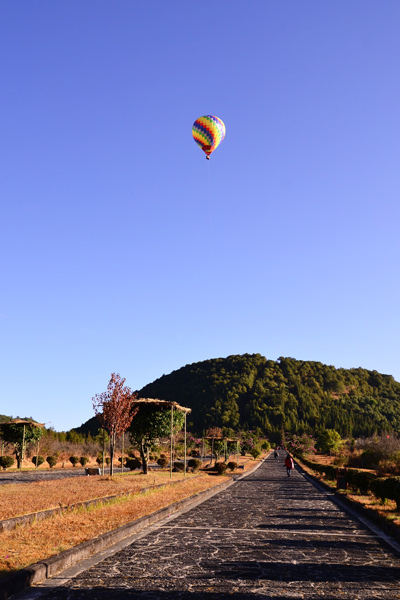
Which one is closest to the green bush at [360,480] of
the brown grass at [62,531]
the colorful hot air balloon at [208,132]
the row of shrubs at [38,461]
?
the brown grass at [62,531]

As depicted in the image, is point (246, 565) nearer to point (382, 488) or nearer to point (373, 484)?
point (382, 488)

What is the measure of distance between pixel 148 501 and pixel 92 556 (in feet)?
24.3

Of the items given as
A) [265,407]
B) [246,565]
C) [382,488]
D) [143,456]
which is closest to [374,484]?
[382,488]

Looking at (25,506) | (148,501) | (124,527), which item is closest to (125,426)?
(148,501)

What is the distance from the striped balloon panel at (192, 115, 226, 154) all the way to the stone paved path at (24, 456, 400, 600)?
2526 centimetres

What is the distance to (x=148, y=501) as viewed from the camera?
14570 mm

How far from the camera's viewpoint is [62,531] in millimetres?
8773

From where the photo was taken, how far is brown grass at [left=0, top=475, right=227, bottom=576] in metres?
6.72

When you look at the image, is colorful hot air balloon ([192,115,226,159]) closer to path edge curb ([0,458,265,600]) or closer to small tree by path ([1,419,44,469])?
small tree by path ([1,419,44,469])

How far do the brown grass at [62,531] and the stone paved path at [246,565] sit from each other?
0.72 meters

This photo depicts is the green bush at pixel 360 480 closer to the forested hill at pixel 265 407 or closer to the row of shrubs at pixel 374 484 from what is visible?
the row of shrubs at pixel 374 484

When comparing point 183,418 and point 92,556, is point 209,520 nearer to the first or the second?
point 92,556

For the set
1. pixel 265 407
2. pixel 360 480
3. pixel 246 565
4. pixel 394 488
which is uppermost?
pixel 265 407

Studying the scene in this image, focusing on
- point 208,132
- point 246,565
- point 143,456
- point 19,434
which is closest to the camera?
point 246,565
